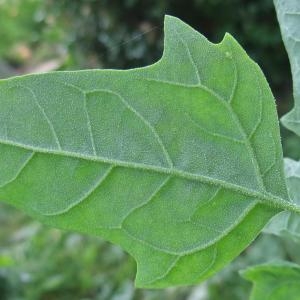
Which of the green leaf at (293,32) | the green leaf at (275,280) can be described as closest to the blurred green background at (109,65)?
the green leaf at (275,280)

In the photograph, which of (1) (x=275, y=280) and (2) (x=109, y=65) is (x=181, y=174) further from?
(2) (x=109, y=65)

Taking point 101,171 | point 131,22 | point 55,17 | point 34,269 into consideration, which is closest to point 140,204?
point 101,171

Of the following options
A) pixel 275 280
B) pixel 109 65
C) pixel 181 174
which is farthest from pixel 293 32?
pixel 109 65

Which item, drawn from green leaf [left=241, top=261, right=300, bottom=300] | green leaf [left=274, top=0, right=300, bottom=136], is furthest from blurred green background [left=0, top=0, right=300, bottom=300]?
green leaf [left=274, top=0, right=300, bottom=136]

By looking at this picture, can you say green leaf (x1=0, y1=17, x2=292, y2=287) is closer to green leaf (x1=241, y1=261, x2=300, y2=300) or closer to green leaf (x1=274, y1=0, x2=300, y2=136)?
green leaf (x1=274, y1=0, x2=300, y2=136)

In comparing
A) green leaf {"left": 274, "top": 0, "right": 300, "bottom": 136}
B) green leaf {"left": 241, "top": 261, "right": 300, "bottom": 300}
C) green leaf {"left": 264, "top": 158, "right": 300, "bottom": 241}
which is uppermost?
green leaf {"left": 274, "top": 0, "right": 300, "bottom": 136}

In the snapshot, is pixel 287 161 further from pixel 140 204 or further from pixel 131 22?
pixel 131 22
